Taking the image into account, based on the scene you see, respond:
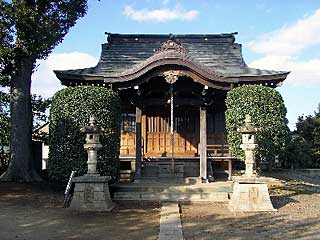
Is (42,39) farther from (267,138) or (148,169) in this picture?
(267,138)

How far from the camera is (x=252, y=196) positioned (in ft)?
37.5

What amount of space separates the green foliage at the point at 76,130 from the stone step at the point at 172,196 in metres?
0.88

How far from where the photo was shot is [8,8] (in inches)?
554

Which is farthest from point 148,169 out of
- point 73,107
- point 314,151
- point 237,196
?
point 314,151

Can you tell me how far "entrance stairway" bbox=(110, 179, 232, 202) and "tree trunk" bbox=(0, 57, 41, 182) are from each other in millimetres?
4531

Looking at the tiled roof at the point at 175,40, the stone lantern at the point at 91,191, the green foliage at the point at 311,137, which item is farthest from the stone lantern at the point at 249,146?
the green foliage at the point at 311,137

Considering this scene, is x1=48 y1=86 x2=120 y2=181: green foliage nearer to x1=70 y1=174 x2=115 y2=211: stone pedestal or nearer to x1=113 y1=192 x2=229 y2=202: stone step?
x1=113 y1=192 x2=229 y2=202: stone step

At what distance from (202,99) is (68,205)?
707 cm

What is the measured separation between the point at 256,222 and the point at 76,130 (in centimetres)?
670

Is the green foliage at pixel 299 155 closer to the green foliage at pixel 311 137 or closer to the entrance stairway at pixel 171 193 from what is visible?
the green foliage at pixel 311 137

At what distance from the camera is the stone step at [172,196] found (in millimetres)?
13094

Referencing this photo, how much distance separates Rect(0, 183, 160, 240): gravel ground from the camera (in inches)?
325

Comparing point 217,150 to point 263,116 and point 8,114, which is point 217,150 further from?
point 8,114

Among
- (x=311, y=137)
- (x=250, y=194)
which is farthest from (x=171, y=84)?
(x=311, y=137)
